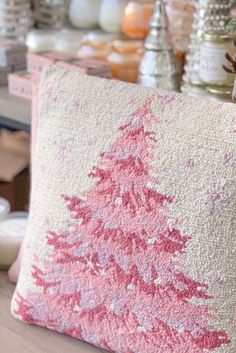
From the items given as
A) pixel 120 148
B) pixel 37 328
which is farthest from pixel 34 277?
pixel 120 148

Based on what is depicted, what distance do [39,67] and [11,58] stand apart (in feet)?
0.28

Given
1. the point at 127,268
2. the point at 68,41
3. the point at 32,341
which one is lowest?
the point at 32,341

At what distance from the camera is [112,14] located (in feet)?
3.57

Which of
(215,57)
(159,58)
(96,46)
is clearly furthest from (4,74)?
(215,57)

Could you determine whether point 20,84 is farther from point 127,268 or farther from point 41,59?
point 127,268

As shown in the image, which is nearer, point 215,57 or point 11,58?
point 215,57

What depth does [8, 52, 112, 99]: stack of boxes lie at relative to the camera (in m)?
0.94

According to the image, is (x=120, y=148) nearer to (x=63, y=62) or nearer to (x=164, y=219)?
(x=164, y=219)

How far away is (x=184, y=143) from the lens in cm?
61

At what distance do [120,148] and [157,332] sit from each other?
0.57 feet

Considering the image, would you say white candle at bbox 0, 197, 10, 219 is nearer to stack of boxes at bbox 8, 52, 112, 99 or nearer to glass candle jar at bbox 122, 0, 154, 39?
stack of boxes at bbox 8, 52, 112, 99

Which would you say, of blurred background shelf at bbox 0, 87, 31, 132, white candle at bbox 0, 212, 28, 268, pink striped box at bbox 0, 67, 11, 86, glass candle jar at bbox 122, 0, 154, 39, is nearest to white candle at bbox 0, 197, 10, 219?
white candle at bbox 0, 212, 28, 268

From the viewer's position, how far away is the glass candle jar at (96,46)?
3.40 ft

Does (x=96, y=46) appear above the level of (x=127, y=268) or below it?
above
